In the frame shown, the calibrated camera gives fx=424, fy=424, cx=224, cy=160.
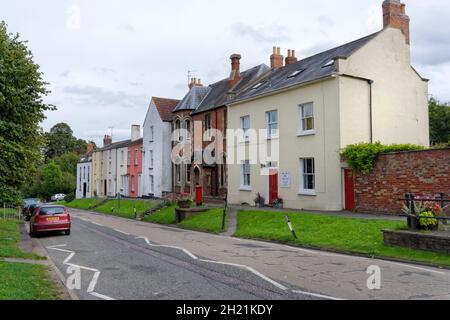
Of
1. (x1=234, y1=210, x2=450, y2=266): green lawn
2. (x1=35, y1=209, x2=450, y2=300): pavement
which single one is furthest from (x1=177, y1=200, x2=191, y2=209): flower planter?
(x1=35, y1=209, x2=450, y2=300): pavement

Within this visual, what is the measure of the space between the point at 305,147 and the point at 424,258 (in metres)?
12.8

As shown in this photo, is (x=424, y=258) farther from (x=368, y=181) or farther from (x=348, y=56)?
(x=348, y=56)

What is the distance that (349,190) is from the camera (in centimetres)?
2122

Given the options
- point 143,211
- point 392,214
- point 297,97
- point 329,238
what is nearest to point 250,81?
point 297,97

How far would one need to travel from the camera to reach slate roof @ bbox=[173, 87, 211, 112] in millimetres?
38519

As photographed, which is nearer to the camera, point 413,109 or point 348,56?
point 348,56

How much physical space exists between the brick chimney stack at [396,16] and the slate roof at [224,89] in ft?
36.1

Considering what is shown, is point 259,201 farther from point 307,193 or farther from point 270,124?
point 270,124

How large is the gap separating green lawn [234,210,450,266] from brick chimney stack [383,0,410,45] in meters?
12.4

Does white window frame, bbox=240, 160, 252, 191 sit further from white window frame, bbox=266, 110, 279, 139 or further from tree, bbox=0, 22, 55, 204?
tree, bbox=0, 22, 55, 204

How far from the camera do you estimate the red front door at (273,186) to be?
85.0ft

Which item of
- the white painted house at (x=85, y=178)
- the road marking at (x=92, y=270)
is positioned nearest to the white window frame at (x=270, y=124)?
the road marking at (x=92, y=270)

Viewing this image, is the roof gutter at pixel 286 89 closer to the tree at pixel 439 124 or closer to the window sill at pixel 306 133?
the window sill at pixel 306 133

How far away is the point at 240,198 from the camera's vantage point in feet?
95.8
